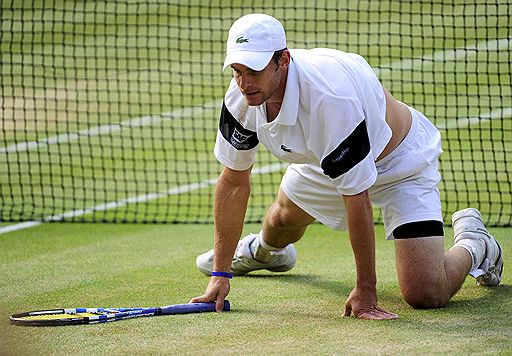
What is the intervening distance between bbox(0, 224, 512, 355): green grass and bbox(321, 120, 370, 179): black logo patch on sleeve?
29.4 inches

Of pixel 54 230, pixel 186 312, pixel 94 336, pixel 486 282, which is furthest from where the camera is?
pixel 54 230

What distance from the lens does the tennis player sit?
188 inches

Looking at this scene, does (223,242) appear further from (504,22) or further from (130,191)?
(504,22)

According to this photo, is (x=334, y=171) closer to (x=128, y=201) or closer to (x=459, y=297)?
(x=459, y=297)

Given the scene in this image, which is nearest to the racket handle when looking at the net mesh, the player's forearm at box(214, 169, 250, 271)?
the player's forearm at box(214, 169, 250, 271)

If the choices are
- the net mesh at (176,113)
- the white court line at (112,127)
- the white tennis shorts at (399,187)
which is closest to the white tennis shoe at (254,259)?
the white tennis shorts at (399,187)

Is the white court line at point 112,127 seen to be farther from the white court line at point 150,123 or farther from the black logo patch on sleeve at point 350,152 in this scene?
the black logo patch on sleeve at point 350,152

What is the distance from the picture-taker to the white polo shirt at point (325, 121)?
4.79m

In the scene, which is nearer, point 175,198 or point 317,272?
point 317,272

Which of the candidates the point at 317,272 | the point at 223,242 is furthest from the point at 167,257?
the point at 223,242

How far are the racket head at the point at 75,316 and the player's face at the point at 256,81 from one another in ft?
3.94

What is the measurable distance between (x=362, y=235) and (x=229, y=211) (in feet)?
2.75

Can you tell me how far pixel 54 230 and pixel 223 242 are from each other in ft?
9.40

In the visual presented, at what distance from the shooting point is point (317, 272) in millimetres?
6328
